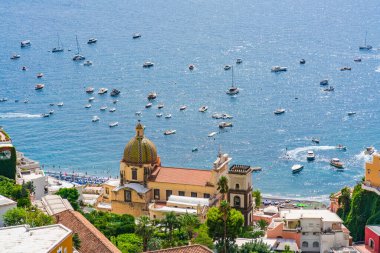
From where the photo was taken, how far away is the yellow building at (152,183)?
102 meters

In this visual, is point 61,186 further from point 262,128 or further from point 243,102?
point 243,102

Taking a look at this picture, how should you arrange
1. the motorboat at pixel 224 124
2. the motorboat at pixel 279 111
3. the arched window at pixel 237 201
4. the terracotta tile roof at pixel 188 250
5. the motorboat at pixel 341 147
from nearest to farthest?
the terracotta tile roof at pixel 188 250
the arched window at pixel 237 201
the motorboat at pixel 341 147
the motorboat at pixel 224 124
the motorboat at pixel 279 111

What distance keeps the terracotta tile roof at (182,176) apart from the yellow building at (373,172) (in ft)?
Answer: 59.1

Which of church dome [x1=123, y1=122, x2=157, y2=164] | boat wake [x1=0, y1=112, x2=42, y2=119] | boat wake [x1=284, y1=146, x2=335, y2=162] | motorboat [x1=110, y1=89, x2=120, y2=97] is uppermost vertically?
motorboat [x1=110, y1=89, x2=120, y2=97]

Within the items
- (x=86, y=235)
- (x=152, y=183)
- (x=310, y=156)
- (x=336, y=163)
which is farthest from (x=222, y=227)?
(x=310, y=156)

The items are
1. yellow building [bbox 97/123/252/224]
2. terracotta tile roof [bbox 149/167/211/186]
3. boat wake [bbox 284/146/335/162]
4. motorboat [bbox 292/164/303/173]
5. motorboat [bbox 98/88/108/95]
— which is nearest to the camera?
yellow building [bbox 97/123/252/224]

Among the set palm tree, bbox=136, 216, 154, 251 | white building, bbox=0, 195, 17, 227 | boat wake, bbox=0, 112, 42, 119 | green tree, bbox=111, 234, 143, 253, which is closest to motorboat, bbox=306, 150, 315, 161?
boat wake, bbox=0, 112, 42, 119

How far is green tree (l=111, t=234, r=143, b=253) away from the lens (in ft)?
260

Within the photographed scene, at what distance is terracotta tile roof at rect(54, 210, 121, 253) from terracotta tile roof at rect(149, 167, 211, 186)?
24.8 meters

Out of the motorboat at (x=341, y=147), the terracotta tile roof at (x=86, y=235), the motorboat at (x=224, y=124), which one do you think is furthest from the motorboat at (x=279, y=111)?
the terracotta tile roof at (x=86, y=235)

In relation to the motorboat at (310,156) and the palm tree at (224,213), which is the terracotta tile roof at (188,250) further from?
the motorboat at (310,156)

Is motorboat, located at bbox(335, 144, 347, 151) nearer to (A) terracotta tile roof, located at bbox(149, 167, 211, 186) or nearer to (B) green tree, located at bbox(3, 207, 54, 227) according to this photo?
(A) terracotta tile roof, located at bbox(149, 167, 211, 186)

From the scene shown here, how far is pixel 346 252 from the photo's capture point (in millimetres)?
88438

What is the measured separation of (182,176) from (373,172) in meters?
21.8
